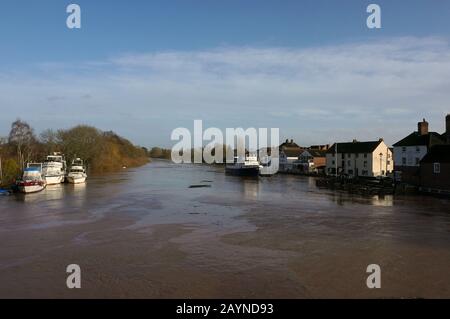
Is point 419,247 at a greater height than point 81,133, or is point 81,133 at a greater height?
point 81,133

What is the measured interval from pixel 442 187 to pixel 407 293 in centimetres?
3426

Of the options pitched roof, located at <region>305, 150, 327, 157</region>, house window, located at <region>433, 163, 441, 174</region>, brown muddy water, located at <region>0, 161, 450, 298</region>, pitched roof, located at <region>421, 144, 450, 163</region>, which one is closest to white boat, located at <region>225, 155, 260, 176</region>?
pitched roof, located at <region>305, 150, 327, 157</region>

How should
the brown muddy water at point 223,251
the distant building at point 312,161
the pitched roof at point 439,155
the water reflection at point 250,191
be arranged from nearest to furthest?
the brown muddy water at point 223,251 → the water reflection at point 250,191 → the pitched roof at point 439,155 → the distant building at point 312,161

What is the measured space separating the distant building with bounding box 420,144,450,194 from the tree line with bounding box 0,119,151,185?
158ft

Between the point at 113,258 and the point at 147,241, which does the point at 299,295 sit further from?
the point at 147,241

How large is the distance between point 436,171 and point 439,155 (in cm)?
174

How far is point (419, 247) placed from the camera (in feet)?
60.5

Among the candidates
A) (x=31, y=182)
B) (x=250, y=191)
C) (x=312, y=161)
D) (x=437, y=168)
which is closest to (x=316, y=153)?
(x=312, y=161)

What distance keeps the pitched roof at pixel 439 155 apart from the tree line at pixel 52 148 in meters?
48.4


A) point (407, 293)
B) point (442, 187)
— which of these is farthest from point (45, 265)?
point (442, 187)

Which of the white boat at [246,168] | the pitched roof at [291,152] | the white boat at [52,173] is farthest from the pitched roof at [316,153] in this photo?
the white boat at [52,173]

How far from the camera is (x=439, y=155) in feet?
142

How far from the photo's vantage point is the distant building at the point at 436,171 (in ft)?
137

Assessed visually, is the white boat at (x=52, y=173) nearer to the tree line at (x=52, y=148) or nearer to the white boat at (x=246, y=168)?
the tree line at (x=52, y=148)
